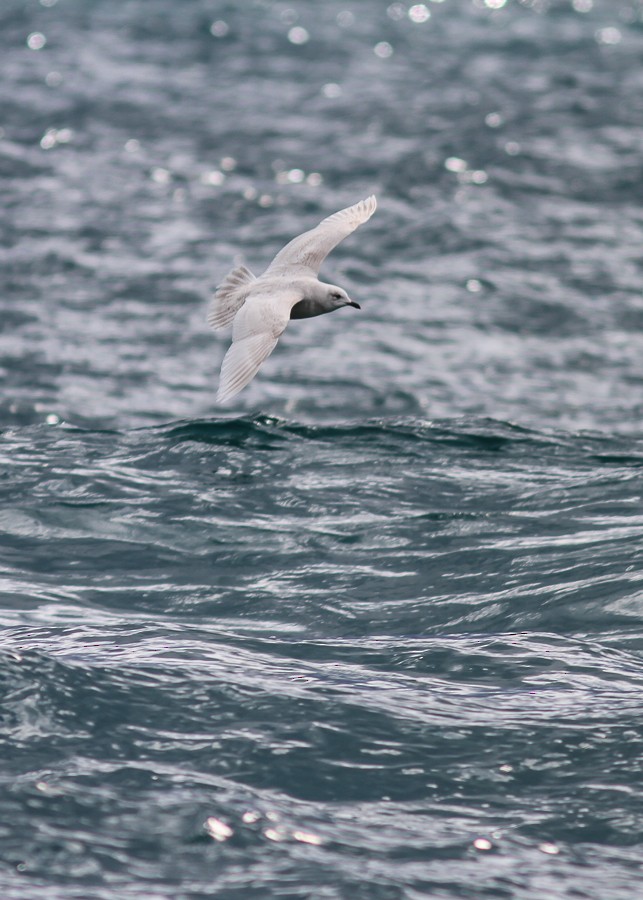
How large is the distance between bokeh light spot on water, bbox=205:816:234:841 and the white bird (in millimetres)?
2759

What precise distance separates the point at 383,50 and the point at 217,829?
2769 cm

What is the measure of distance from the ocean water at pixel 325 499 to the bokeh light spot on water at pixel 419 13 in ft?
25.1

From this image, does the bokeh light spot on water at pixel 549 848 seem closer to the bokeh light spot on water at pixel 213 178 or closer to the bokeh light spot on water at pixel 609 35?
the bokeh light spot on water at pixel 213 178

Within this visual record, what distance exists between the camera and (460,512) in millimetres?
11734

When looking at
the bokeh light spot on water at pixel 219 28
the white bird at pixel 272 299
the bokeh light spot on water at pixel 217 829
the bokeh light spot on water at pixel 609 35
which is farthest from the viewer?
the bokeh light spot on water at pixel 609 35

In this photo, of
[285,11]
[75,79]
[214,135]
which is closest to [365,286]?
[214,135]

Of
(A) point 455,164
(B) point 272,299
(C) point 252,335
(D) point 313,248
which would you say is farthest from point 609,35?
(C) point 252,335

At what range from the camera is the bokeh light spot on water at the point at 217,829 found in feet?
22.5

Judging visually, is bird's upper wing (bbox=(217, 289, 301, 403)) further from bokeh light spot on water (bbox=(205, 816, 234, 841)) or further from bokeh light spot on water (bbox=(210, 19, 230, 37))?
bokeh light spot on water (bbox=(210, 19, 230, 37))

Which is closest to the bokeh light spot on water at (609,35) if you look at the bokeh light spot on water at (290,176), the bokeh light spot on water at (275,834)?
the bokeh light spot on water at (290,176)

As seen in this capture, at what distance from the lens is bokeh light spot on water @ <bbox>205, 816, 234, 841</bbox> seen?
6855 millimetres

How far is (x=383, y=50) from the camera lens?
106 feet

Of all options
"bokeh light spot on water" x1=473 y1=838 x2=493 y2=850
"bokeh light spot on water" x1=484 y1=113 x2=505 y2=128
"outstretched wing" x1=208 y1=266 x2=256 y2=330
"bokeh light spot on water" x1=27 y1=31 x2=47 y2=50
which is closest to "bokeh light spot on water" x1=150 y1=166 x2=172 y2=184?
"bokeh light spot on water" x1=484 y1=113 x2=505 y2=128

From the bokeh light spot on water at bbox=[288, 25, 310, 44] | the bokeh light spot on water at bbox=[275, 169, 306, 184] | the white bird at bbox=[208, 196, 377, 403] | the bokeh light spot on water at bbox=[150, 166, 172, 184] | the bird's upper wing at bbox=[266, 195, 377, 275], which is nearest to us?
the white bird at bbox=[208, 196, 377, 403]
